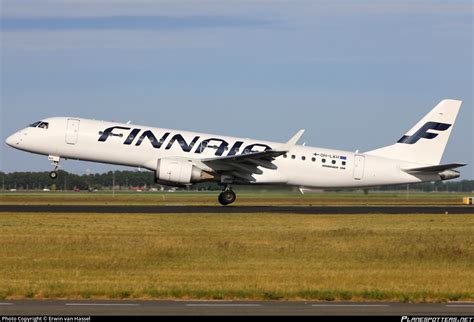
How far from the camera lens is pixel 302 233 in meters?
32.8

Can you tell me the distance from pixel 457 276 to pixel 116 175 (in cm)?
10685

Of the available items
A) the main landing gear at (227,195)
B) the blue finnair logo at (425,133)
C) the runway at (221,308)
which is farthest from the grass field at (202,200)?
the runway at (221,308)

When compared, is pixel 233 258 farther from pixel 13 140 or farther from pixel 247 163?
pixel 13 140

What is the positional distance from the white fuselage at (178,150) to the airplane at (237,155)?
0.05 meters

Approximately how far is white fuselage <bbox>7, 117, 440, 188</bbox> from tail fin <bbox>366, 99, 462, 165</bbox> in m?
1.31

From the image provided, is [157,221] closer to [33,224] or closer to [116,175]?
[33,224]

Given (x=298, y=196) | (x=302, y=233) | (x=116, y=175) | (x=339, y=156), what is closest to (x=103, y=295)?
(x=302, y=233)

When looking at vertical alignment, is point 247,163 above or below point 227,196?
above

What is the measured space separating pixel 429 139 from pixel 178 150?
1451 centimetres

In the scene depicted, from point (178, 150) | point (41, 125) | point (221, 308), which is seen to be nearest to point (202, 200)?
point (178, 150)

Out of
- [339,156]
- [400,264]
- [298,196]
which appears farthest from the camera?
[298,196]

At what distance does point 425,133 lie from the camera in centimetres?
5338

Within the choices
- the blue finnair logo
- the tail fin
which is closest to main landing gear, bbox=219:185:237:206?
the tail fin

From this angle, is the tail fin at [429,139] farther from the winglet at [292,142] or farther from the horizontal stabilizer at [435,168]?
the winglet at [292,142]
